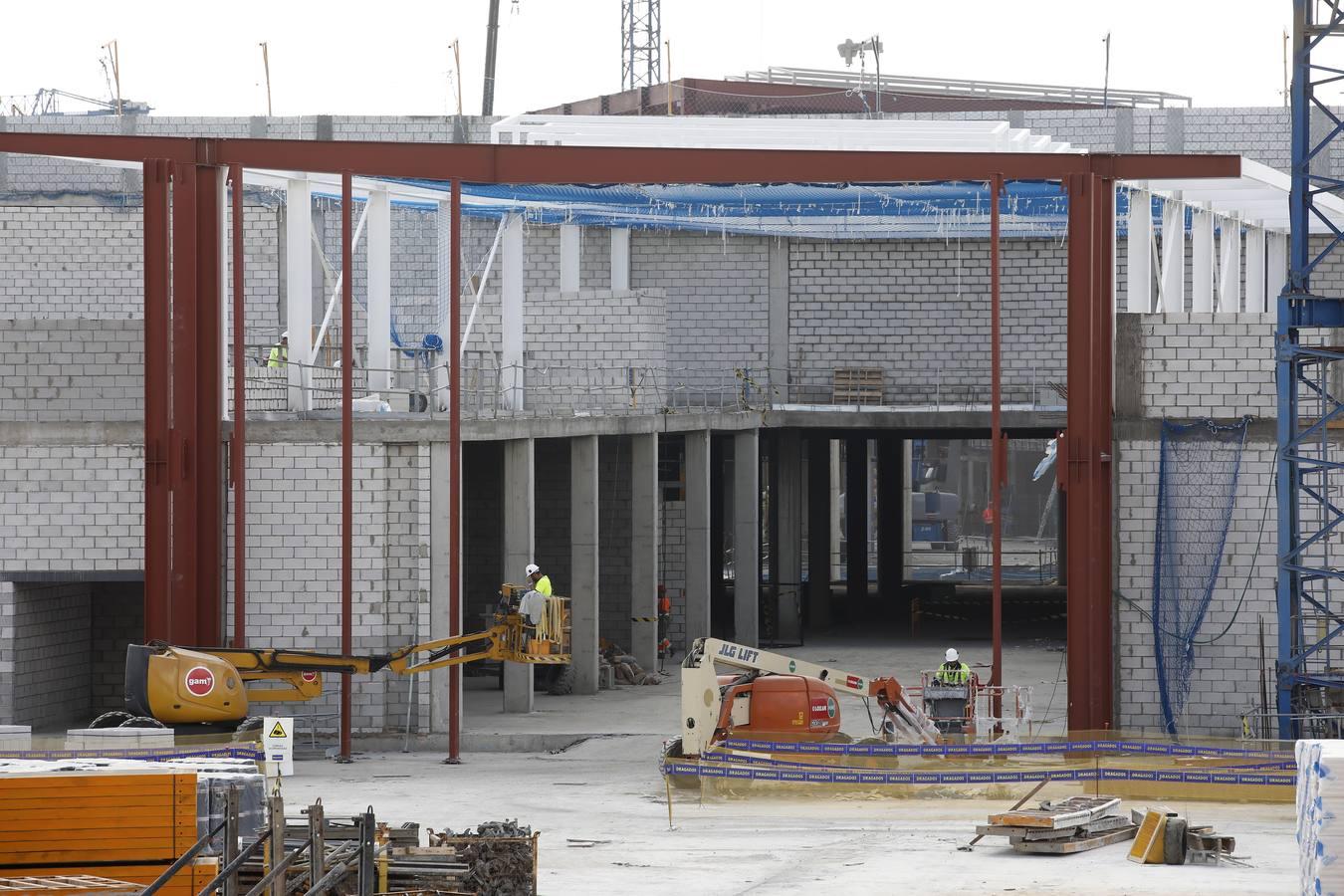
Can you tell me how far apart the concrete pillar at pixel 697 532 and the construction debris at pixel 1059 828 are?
14.4 meters

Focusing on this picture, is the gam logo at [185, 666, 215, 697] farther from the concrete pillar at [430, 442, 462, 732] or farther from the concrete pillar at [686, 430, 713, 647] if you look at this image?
the concrete pillar at [686, 430, 713, 647]

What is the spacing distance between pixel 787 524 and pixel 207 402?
54.0ft

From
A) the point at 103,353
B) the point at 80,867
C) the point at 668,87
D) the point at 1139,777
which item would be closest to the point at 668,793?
the point at 1139,777

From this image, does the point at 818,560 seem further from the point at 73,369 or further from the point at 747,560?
the point at 73,369

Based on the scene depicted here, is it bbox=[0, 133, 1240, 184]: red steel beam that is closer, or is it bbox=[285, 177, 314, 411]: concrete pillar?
bbox=[0, 133, 1240, 184]: red steel beam

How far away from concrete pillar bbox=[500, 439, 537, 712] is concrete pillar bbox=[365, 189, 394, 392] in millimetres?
2019

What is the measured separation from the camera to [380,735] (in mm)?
22172

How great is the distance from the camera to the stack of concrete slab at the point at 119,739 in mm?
18656

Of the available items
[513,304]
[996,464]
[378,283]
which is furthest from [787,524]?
[996,464]

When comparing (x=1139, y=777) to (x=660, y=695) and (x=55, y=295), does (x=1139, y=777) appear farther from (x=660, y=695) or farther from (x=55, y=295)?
(x=55, y=295)

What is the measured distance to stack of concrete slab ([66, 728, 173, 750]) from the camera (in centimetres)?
1866

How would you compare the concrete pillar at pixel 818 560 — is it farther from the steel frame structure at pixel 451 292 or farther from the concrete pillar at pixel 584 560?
the steel frame structure at pixel 451 292

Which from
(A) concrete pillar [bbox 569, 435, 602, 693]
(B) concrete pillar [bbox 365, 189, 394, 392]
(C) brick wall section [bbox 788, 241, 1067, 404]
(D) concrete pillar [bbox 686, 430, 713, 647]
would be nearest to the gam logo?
(B) concrete pillar [bbox 365, 189, 394, 392]

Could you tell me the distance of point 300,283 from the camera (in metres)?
24.0
